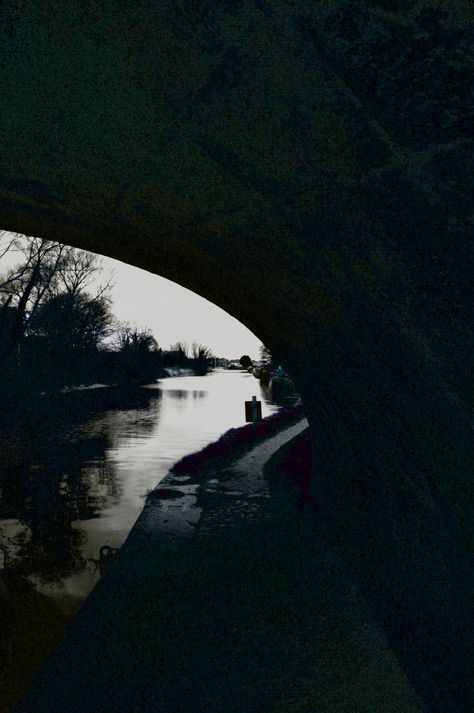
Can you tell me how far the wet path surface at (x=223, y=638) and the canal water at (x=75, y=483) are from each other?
830 millimetres

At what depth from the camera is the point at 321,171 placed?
2.01 m

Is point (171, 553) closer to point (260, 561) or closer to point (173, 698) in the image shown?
point (260, 561)

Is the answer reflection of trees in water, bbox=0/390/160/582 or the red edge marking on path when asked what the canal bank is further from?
the red edge marking on path

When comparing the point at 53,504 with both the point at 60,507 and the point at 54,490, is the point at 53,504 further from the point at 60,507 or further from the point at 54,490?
the point at 54,490

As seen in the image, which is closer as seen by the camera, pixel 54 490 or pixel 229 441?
pixel 54 490

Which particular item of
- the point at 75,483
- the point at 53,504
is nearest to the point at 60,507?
the point at 53,504

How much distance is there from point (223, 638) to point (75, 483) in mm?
6734

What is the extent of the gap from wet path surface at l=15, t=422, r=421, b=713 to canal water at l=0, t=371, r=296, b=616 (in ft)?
2.72

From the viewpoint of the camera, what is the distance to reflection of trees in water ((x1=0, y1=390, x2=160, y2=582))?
6.09 meters

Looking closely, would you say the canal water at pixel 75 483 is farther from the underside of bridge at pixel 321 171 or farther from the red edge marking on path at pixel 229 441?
the underside of bridge at pixel 321 171

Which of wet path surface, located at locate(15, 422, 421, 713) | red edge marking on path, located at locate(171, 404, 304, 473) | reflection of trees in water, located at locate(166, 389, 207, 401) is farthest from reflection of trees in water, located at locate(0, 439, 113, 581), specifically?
reflection of trees in water, located at locate(166, 389, 207, 401)

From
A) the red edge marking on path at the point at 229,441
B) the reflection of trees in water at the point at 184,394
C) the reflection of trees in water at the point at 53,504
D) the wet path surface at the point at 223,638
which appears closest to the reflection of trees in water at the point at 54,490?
the reflection of trees in water at the point at 53,504

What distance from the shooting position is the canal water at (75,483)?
582cm

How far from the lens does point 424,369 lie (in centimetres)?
227
